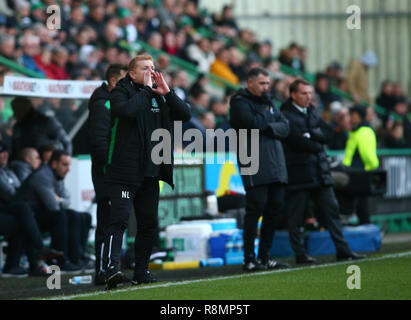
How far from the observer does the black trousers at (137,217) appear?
10.2 meters

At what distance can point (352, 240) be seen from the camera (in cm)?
1520

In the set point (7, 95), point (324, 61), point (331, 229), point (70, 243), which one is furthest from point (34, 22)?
point (324, 61)

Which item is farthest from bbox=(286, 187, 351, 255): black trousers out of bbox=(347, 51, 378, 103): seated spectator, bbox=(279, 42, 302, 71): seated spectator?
bbox=(347, 51, 378, 103): seated spectator

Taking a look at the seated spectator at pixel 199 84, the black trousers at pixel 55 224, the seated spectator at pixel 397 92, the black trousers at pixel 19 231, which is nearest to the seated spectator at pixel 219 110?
the seated spectator at pixel 199 84

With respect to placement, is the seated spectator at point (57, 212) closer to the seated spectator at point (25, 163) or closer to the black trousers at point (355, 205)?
the seated spectator at point (25, 163)

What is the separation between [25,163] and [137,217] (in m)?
4.08

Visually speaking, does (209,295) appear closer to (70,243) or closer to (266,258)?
(266,258)

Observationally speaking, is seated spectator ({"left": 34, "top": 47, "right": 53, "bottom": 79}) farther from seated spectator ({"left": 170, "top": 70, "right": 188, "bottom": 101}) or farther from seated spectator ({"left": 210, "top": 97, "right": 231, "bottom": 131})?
seated spectator ({"left": 210, "top": 97, "right": 231, "bottom": 131})

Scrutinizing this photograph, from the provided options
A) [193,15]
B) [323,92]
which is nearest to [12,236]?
[193,15]

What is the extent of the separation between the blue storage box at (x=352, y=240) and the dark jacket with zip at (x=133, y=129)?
200 inches

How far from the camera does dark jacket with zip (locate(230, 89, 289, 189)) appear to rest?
12.4 m

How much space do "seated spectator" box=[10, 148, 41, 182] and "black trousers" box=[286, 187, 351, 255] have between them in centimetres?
320

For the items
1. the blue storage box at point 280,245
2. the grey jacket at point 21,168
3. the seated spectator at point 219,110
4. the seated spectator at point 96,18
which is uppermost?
the seated spectator at point 96,18

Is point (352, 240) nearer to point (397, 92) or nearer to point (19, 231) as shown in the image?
point (19, 231)
